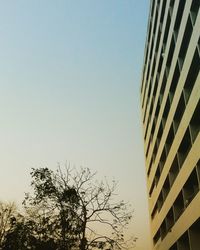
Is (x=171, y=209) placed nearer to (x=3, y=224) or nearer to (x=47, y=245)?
(x=47, y=245)

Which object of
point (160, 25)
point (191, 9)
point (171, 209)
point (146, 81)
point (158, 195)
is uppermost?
point (146, 81)

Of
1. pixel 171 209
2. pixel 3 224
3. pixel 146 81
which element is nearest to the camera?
pixel 171 209

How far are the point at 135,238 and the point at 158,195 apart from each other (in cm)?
974

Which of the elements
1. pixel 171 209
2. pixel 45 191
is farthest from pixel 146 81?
pixel 45 191

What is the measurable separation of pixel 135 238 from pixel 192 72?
1286cm

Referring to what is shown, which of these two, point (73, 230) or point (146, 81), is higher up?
point (146, 81)

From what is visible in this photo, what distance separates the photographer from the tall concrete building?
23.2 meters

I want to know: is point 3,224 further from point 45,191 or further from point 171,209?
point 171,209

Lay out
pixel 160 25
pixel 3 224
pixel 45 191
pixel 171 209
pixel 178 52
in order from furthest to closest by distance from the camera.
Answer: pixel 3 224, pixel 160 25, pixel 171 209, pixel 45 191, pixel 178 52

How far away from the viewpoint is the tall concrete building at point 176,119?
76.1 ft

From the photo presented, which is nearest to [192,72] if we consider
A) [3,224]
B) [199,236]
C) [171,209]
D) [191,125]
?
[191,125]

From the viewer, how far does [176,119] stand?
97.1ft

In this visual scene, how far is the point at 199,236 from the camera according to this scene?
24109 mm

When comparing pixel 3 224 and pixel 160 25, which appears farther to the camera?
pixel 3 224
